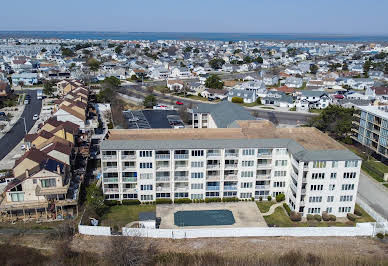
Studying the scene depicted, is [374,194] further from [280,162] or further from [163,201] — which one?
[163,201]

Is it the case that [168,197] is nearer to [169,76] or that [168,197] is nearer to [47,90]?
[47,90]

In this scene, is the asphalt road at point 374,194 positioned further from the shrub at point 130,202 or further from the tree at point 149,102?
Answer: the tree at point 149,102

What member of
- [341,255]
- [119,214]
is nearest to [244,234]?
[341,255]

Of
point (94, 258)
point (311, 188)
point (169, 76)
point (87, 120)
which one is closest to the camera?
point (94, 258)

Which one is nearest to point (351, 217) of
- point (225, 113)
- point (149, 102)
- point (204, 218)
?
point (204, 218)

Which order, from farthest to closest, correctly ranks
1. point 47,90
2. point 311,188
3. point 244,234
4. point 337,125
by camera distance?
point 47,90 → point 337,125 → point 311,188 → point 244,234
